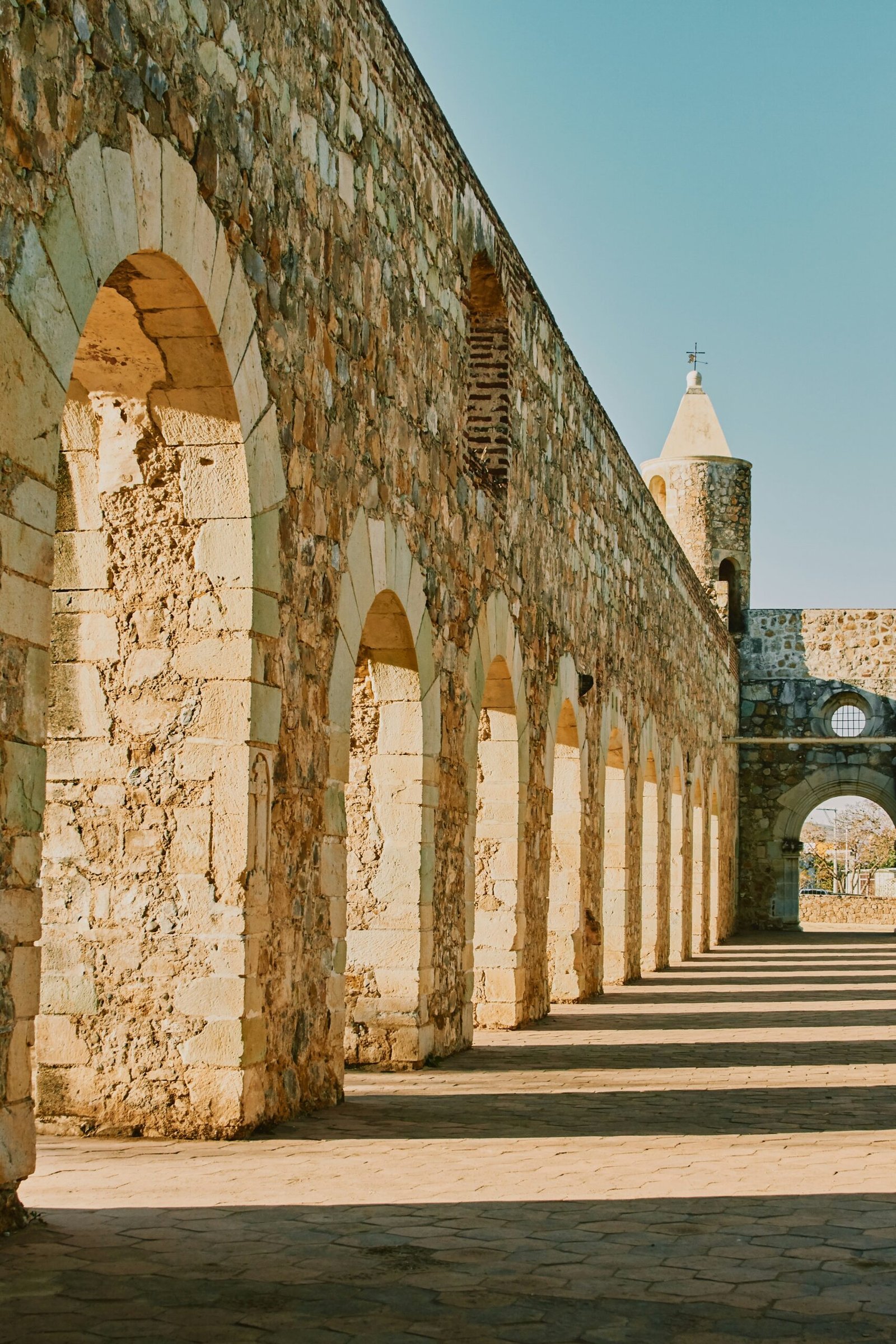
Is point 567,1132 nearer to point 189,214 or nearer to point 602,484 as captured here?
point 189,214

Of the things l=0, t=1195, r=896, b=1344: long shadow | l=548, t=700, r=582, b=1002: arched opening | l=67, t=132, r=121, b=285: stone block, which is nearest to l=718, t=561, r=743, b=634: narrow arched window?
l=548, t=700, r=582, b=1002: arched opening

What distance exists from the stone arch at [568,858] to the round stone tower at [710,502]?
18.4 meters

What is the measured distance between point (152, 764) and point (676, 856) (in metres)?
14.2

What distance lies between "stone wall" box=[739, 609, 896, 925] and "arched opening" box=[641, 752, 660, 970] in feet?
40.2

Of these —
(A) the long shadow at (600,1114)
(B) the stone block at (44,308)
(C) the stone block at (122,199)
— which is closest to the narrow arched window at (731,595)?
(A) the long shadow at (600,1114)

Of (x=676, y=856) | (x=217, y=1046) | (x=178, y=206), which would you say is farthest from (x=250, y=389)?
(x=676, y=856)

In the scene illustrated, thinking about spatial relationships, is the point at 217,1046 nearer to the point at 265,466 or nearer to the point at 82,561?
the point at 82,561

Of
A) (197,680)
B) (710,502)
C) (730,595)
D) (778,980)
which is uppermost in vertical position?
(710,502)

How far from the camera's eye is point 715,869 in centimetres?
2412

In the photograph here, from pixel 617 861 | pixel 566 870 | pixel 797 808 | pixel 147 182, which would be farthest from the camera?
pixel 797 808

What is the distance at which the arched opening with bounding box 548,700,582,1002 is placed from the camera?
11.7 m

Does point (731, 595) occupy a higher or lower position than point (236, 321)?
higher

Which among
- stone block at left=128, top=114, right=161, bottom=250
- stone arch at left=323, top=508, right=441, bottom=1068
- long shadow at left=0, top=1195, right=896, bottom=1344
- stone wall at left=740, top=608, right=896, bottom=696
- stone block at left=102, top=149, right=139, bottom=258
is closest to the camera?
long shadow at left=0, top=1195, right=896, bottom=1344

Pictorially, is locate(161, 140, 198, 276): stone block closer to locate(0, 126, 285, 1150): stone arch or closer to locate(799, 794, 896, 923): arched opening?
locate(0, 126, 285, 1150): stone arch
